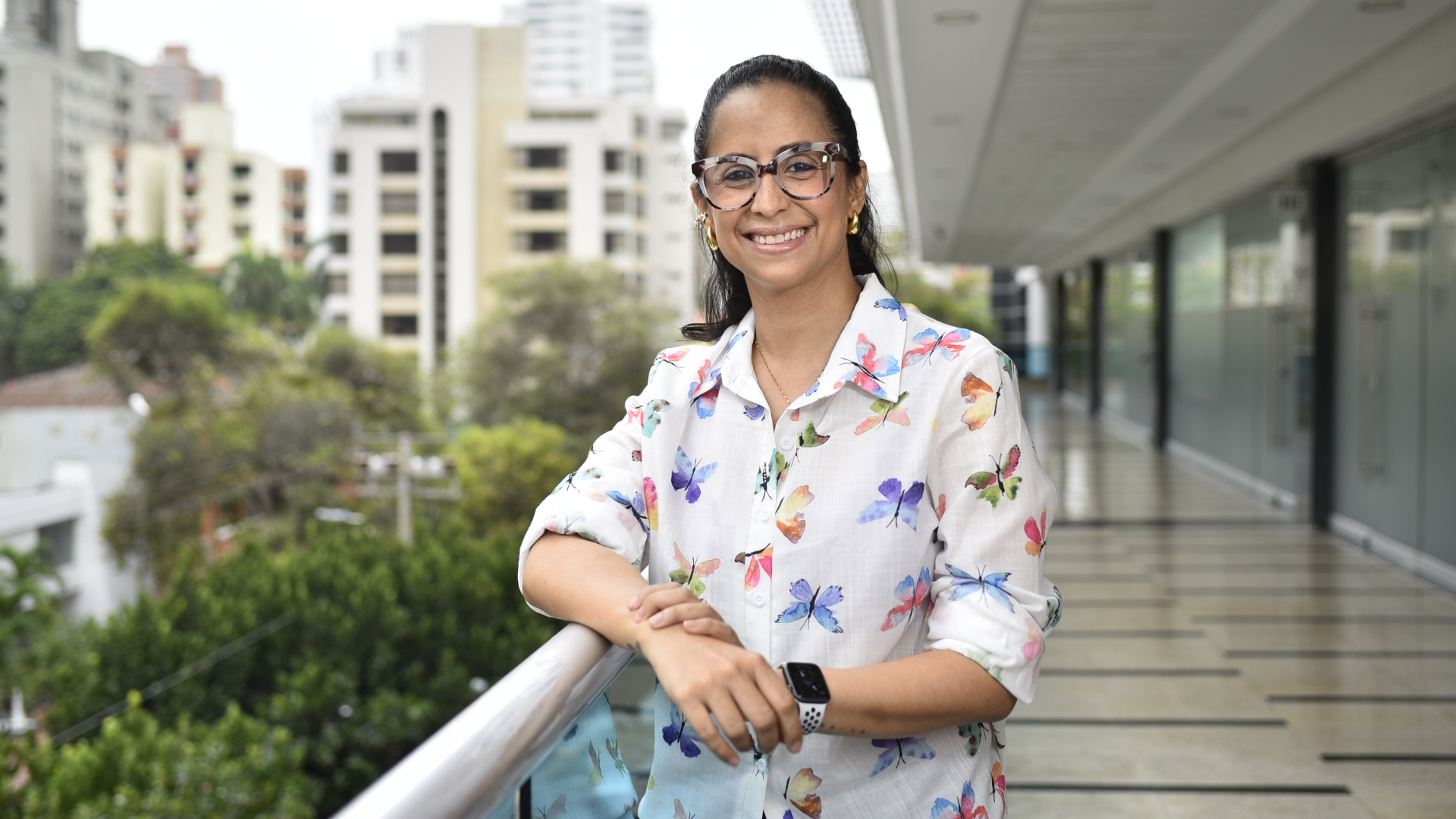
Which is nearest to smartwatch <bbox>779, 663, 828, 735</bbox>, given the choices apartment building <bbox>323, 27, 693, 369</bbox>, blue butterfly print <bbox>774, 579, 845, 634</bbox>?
blue butterfly print <bbox>774, 579, 845, 634</bbox>

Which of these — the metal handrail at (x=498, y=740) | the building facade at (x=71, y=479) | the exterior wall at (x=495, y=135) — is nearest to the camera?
the metal handrail at (x=498, y=740)

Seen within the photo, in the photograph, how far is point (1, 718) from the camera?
59.3 ft

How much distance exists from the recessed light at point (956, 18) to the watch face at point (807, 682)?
4.45 meters

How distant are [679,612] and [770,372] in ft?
0.96

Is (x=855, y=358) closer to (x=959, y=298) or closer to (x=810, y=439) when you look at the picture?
(x=810, y=439)

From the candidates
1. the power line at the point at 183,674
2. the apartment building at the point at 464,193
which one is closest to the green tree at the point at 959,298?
the apartment building at the point at 464,193

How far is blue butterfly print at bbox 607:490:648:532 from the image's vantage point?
3.83 ft

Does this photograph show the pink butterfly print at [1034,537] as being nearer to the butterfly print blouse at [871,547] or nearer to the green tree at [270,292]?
the butterfly print blouse at [871,547]

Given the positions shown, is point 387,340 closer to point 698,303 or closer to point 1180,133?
point 1180,133

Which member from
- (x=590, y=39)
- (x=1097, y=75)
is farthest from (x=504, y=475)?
(x=590, y=39)

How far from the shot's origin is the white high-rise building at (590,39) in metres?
109

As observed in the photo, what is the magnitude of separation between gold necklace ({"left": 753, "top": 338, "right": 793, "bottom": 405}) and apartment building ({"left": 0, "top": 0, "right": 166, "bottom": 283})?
2128 inches

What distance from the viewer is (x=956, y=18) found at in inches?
197

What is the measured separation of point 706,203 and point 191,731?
41.3ft
